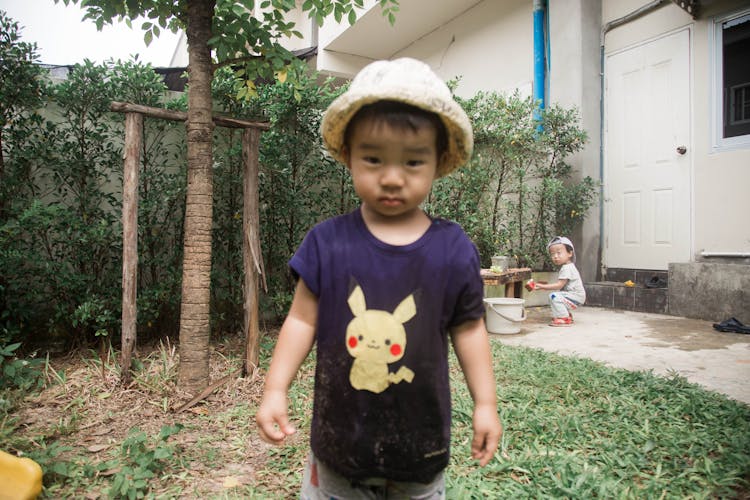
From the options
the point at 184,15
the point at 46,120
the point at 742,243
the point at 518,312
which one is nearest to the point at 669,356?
the point at 518,312

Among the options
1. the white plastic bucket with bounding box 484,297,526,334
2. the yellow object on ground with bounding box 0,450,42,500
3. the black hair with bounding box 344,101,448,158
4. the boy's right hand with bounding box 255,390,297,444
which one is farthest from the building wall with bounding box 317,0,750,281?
the yellow object on ground with bounding box 0,450,42,500

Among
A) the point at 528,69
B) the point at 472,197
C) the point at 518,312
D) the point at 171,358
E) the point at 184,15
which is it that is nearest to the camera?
the point at 184,15

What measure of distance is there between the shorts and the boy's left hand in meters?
0.12

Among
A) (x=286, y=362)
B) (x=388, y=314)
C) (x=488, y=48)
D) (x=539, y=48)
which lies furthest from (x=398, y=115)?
(x=488, y=48)

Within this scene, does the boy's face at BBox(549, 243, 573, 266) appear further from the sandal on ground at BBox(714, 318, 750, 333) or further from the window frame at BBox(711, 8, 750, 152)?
the window frame at BBox(711, 8, 750, 152)

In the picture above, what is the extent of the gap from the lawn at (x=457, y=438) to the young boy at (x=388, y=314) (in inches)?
42.8

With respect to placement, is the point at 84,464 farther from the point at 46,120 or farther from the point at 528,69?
the point at 528,69

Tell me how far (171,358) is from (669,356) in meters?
4.26

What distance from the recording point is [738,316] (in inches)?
224

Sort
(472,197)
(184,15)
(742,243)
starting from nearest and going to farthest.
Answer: (184,15)
(742,243)
(472,197)

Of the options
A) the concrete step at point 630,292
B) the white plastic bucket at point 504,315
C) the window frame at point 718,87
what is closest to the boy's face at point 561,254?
the white plastic bucket at point 504,315

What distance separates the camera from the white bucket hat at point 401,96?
44.1 inches

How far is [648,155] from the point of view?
694cm

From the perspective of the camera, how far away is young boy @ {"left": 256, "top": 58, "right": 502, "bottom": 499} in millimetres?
1146
